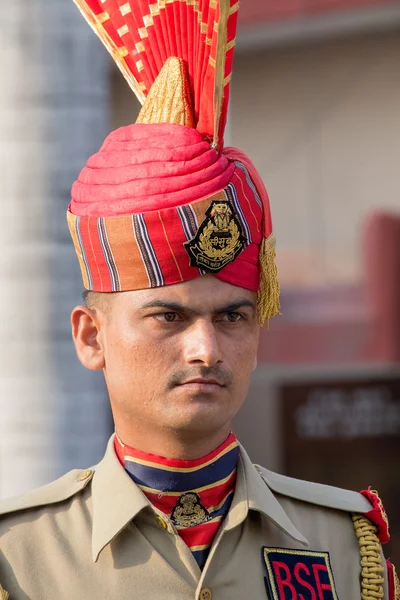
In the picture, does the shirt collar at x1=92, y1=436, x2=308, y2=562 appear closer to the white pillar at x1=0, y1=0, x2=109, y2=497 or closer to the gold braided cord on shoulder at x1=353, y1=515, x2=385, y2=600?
the gold braided cord on shoulder at x1=353, y1=515, x2=385, y2=600

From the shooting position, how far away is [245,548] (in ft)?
9.58

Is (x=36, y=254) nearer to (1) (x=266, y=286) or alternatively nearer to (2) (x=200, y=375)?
(1) (x=266, y=286)

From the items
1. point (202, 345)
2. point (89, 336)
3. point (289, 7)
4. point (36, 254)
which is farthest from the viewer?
point (289, 7)

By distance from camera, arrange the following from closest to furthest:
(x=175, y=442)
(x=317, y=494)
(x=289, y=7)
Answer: (x=175, y=442), (x=317, y=494), (x=289, y=7)

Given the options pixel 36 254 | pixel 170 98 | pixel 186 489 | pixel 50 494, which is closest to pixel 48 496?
pixel 50 494

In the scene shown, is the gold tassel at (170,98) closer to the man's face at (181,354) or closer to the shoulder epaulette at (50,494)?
the man's face at (181,354)

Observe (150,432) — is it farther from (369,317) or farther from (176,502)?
(369,317)

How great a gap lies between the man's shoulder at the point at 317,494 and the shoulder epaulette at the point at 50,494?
46cm

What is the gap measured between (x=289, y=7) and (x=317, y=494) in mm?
9704

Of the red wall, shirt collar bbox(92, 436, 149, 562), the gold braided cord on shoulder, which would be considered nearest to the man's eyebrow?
shirt collar bbox(92, 436, 149, 562)

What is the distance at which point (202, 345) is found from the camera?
2.72 m

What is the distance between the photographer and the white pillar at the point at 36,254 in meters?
4.43

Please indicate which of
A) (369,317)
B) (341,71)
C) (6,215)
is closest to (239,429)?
(369,317)

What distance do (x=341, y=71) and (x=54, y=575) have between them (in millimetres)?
10552
